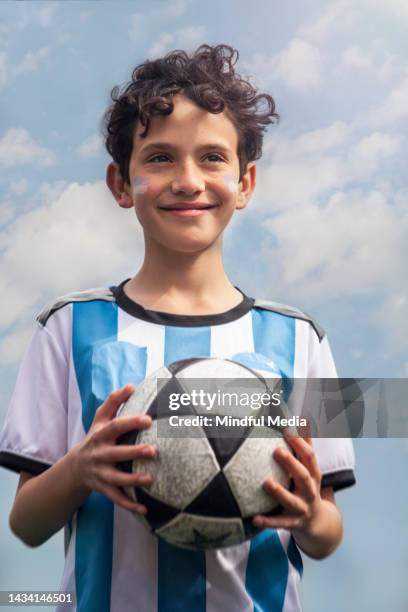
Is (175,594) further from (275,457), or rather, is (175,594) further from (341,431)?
(341,431)

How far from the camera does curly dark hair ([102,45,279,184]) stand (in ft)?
12.4

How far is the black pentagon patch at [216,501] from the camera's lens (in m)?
2.79

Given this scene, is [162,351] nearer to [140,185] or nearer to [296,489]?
[140,185]

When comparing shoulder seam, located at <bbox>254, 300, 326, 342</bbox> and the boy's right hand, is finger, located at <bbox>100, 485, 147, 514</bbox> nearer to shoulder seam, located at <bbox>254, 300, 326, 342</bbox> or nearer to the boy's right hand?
the boy's right hand

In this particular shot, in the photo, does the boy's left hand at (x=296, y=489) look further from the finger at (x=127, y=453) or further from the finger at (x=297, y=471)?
the finger at (x=127, y=453)

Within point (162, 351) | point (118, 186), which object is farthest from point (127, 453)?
point (118, 186)

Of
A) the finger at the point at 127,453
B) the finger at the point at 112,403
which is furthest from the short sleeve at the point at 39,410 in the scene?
the finger at the point at 127,453

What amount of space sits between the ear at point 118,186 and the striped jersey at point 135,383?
16.0 inches

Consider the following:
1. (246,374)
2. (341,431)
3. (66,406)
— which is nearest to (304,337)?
(341,431)

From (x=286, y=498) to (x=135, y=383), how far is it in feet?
3.15

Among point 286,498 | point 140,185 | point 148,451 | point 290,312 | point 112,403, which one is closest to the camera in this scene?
point 148,451

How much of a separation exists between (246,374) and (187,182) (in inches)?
40.0

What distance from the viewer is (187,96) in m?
3.80

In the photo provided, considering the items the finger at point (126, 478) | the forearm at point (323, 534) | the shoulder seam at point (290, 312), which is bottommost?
the forearm at point (323, 534)
